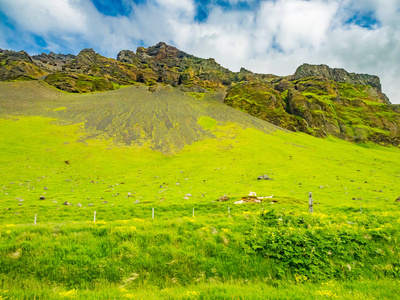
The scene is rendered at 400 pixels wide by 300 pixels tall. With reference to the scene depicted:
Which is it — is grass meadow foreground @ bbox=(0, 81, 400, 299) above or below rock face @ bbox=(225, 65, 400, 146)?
below

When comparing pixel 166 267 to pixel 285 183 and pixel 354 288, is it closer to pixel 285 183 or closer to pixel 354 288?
pixel 354 288

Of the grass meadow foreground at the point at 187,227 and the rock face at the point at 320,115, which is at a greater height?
the rock face at the point at 320,115

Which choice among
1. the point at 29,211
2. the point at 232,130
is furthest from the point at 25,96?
the point at 29,211

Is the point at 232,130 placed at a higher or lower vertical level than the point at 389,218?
higher

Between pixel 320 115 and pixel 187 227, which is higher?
pixel 320 115

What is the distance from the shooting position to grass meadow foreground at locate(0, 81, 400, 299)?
334 inches

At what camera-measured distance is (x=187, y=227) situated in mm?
11969

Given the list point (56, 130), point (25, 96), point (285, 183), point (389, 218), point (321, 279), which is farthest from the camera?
point (25, 96)

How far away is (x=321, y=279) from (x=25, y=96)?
163m

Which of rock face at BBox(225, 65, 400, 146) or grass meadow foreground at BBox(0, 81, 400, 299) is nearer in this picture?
grass meadow foreground at BBox(0, 81, 400, 299)

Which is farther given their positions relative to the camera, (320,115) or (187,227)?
(320,115)

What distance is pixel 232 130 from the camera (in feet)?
361

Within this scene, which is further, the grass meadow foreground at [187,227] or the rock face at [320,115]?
the rock face at [320,115]

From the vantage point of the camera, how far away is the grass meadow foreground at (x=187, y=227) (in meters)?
8.48
